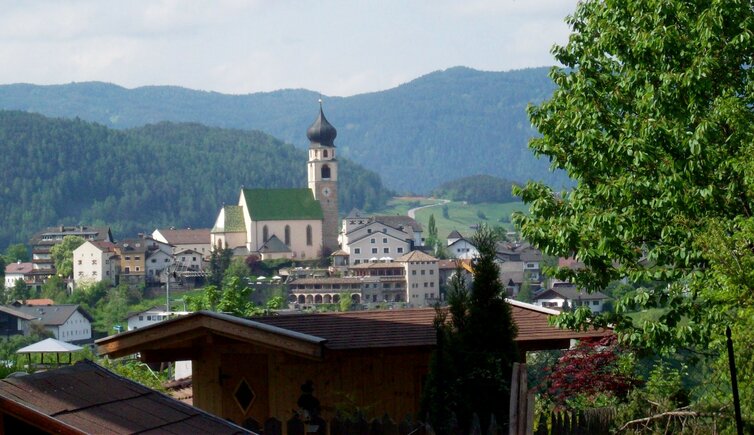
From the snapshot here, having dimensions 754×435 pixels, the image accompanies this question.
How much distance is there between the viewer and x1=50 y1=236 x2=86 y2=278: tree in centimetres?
17038

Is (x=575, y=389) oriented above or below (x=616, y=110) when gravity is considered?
below

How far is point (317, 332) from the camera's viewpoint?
11797 millimetres

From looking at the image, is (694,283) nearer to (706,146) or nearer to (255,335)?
(706,146)

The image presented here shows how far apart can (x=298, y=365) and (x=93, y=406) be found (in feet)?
17.5

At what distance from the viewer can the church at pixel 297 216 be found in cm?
17375

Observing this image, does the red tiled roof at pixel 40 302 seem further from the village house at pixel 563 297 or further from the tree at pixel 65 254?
the village house at pixel 563 297

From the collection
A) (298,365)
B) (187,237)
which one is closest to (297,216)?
(187,237)

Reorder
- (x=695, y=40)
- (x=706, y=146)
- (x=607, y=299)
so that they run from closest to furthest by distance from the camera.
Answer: (x=706, y=146) → (x=695, y=40) → (x=607, y=299)

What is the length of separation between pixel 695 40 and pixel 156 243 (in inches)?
6515

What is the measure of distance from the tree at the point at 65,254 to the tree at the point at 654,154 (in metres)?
160

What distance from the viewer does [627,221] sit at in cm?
1247

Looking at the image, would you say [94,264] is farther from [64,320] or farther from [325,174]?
[64,320]

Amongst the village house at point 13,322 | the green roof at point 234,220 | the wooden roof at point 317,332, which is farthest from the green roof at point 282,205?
the wooden roof at point 317,332

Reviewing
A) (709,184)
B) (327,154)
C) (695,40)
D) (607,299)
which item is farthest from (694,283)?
(327,154)
